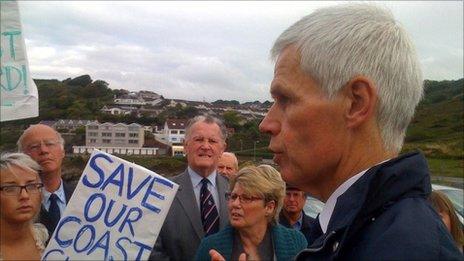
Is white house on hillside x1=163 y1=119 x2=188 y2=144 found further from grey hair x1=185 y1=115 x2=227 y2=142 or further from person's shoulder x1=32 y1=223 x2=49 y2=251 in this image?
person's shoulder x1=32 y1=223 x2=49 y2=251

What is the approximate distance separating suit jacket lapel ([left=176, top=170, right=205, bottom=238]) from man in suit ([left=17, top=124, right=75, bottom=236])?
859mm

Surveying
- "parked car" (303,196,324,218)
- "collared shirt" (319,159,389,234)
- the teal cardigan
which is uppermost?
"collared shirt" (319,159,389,234)

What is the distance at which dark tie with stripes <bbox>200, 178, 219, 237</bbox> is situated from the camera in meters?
4.13

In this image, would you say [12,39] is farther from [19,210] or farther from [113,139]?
[113,139]

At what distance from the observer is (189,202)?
13.6ft

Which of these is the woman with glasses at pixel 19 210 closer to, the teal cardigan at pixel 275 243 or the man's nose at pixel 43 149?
the man's nose at pixel 43 149

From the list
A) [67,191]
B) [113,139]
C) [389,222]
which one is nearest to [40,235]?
[67,191]

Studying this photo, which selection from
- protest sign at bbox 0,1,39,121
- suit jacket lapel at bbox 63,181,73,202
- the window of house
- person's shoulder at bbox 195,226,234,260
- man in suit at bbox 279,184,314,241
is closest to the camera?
protest sign at bbox 0,1,39,121

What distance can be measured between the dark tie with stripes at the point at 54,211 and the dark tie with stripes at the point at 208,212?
1.09 meters

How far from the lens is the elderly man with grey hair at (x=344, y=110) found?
129 cm

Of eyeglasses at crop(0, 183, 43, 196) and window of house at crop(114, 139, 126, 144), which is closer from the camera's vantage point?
eyeglasses at crop(0, 183, 43, 196)

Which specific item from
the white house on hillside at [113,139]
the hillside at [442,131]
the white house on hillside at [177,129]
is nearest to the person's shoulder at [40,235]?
the white house on hillside at [177,129]

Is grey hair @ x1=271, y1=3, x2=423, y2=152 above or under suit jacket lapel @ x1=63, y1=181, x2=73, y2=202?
above

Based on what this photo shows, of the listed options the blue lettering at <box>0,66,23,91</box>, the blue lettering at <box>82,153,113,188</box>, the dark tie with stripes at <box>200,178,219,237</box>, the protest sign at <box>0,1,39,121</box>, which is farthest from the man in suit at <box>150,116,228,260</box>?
the blue lettering at <box>0,66,23,91</box>
